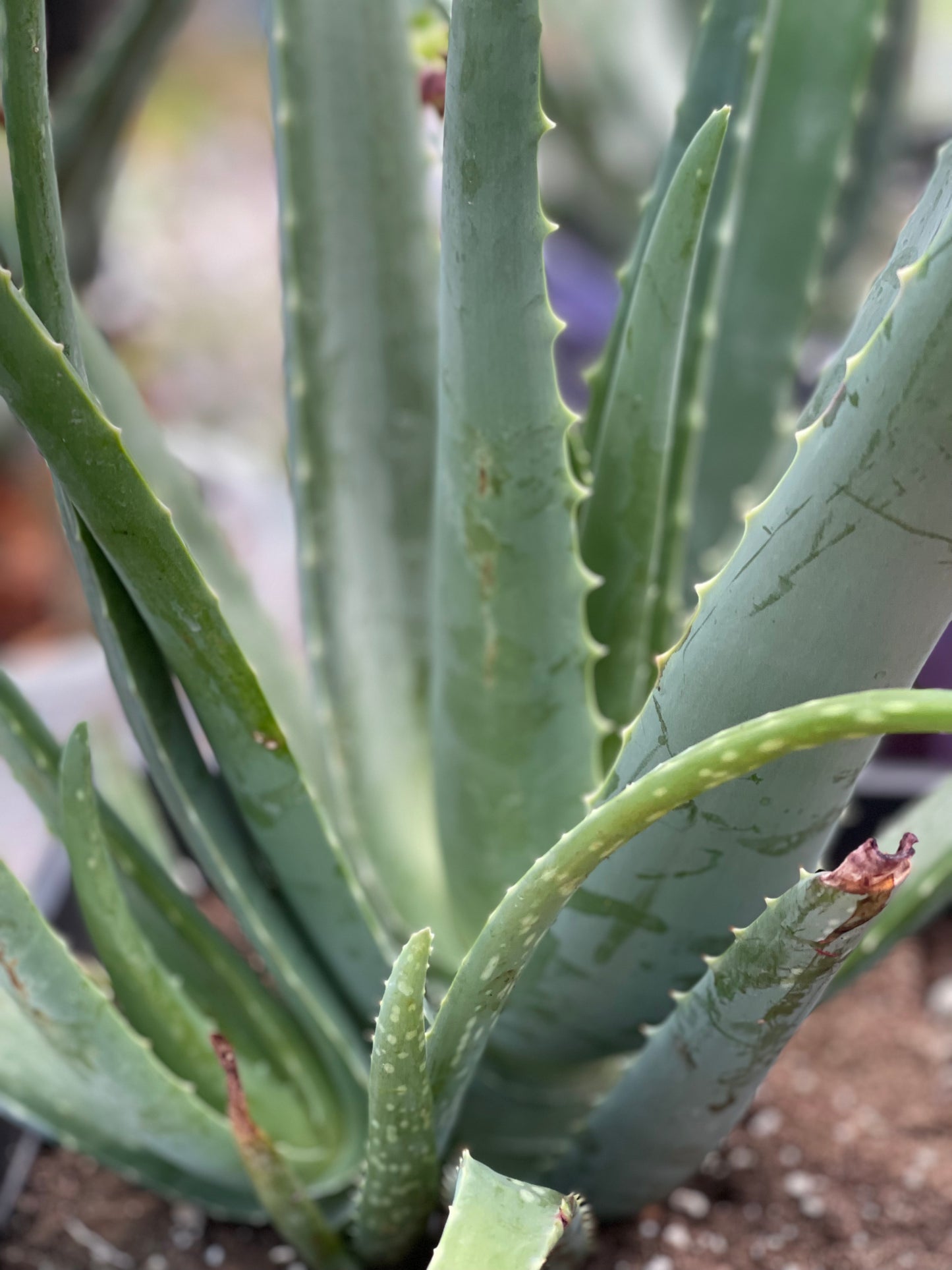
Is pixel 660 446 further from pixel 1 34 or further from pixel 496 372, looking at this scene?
pixel 1 34

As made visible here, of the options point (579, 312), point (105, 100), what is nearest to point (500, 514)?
point (105, 100)

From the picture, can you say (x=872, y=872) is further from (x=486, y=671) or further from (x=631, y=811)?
(x=486, y=671)

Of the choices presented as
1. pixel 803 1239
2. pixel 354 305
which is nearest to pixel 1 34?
pixel 354 305

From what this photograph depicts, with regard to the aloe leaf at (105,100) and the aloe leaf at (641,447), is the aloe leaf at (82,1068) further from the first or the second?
the aloe leaf at (105,100)

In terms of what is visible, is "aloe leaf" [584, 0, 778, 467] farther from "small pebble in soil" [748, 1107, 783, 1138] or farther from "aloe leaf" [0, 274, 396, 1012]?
"small pebble in soil" [748, 1107, 783, 1138]

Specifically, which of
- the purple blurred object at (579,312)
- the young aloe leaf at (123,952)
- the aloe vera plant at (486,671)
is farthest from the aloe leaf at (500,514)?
the purple blurred object at (579,312)

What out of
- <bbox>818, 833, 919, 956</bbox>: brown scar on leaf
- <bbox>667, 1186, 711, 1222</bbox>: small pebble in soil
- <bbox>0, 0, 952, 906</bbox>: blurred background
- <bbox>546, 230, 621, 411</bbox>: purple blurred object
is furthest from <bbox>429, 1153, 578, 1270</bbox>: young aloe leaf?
<bbox>546, 230, 621, 411</bbox>: purple blurred object
